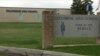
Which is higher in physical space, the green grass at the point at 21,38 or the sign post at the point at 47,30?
the sign post at the point at 47,30

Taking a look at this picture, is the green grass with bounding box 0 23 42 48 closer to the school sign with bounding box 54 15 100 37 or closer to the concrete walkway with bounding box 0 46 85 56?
the school sign with bounding box 54 15 100 37

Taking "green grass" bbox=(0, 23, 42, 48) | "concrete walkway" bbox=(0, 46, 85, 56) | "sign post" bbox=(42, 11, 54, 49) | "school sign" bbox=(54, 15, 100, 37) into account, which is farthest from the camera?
"green grass" bbox=(0, 23, 42, 48)

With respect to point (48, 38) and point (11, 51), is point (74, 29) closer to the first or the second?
point (48, 38)

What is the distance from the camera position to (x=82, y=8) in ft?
250

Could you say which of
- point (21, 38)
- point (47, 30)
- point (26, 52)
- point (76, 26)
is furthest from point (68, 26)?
point (21, 38)

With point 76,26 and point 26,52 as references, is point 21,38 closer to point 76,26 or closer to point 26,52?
point 76,26

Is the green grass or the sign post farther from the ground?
the sign post

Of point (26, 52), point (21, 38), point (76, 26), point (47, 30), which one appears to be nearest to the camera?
point (26, 52)

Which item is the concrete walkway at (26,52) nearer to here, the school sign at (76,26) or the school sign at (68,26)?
the school sign at (68,26)

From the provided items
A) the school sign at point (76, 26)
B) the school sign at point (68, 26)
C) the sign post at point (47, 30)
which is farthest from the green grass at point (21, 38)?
the school sign at point (76, 26)

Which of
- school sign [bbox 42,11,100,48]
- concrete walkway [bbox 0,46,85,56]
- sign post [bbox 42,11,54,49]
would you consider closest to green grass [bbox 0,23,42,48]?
sign post [bbox 42,11,54,49]

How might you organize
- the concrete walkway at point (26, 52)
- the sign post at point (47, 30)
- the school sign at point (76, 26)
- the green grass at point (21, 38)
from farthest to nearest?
the green grass at point (21, 38) → the school sign at point (76, 26) → the sign post at point (47, 30) → the concrete walkway at point (26, 52)

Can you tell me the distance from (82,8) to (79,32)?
60411 millimetres

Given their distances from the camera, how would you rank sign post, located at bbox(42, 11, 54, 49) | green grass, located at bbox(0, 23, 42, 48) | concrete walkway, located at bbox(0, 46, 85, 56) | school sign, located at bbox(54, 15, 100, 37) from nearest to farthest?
concrete walkway, located at bbox(0, 46, 85, 56) → sign post, located at bbox(42, 11, 54, 49) → school sign, located at bbox(54, 15, 100, 37) → green grass, located at bbox(0, 23, 42, 48)
